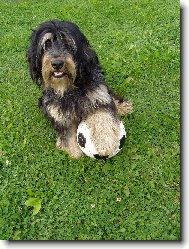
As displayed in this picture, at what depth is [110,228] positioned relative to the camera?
4680 mm

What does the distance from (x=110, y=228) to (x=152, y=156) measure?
1.17m

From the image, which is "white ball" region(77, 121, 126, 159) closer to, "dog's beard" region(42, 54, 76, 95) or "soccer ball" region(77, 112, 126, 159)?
"soccer ball" region(77, 112, 126, 159)

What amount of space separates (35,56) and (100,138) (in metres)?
1.24

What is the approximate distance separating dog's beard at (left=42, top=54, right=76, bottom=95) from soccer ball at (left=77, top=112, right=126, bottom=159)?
1.80 ft

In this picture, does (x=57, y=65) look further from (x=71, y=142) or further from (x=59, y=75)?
(x=71, y=142)

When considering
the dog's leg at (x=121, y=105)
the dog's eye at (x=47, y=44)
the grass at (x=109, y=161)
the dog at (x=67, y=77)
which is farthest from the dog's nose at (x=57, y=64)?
the dog's leg at (x=121, y=105)

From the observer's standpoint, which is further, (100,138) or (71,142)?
(71,142)

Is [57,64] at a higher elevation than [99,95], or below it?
higher

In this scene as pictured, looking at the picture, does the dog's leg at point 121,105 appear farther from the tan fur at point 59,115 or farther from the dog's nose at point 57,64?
the dog's nose at point 57,64

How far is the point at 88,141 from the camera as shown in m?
5.09

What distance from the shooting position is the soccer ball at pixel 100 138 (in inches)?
201

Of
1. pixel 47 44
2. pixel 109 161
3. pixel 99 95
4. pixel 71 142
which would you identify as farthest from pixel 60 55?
pixel 109 161

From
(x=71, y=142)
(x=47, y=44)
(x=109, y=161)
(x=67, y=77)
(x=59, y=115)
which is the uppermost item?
(x=47, y=44)

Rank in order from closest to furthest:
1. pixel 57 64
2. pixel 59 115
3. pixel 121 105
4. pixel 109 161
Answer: pixel 57 64, pixel 59 115, pixel 109 161, pixel 121 105
